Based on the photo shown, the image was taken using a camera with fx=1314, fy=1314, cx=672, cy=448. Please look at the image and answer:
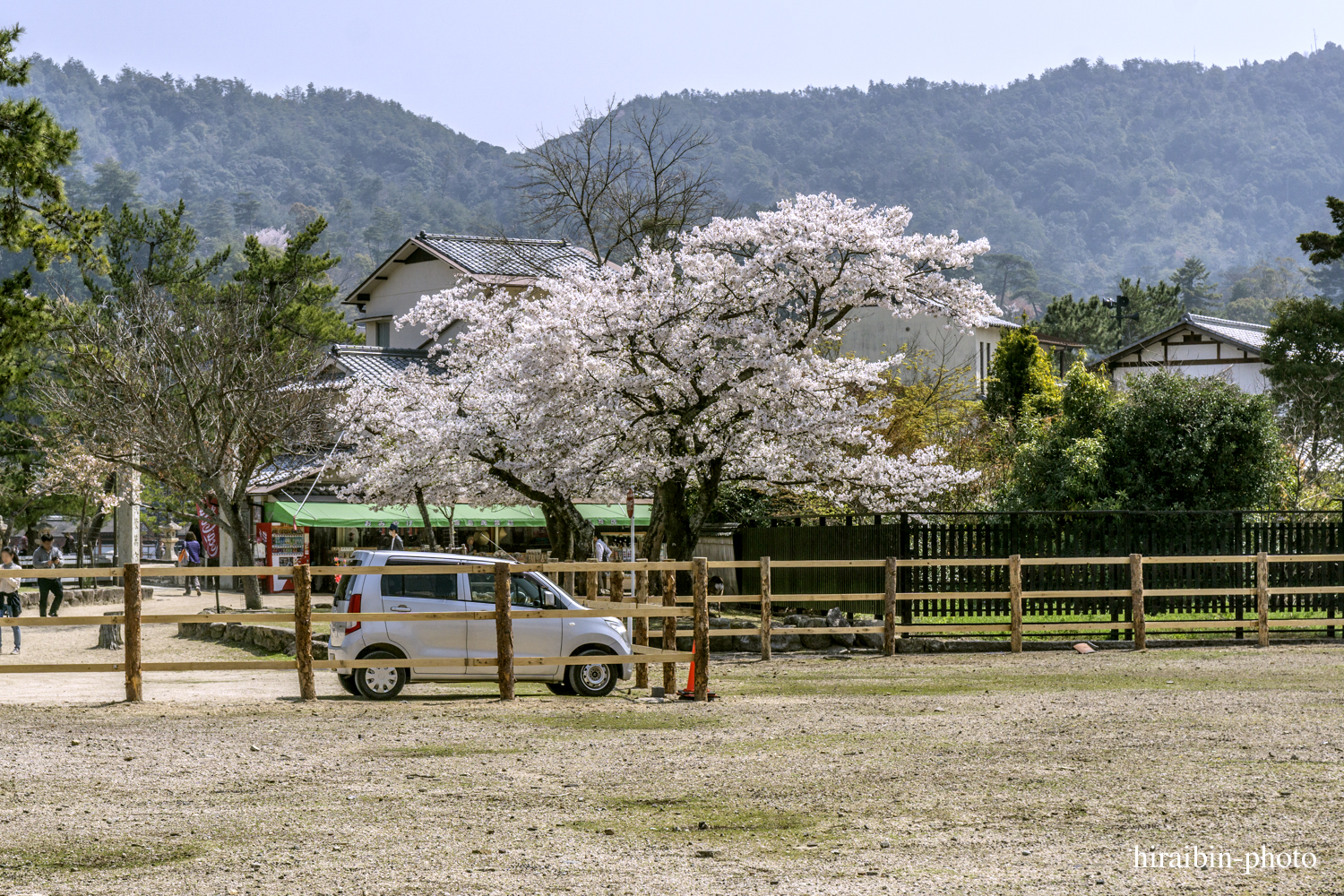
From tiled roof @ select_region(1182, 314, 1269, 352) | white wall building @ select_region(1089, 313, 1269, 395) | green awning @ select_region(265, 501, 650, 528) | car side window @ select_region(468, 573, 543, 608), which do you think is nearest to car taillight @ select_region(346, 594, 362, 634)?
car side window @ select_region(468, 573, 543, 608)

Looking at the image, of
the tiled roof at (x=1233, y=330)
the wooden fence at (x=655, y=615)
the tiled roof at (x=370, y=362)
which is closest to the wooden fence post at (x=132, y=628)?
the wooden fence at (x=655, y=615)

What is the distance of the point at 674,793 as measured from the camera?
8219 millimetres

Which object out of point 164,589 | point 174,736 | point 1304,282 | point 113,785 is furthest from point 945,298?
point 1304,282

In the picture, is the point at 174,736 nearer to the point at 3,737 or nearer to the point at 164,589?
the point at 3,737

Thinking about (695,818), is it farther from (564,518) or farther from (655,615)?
(564,518)

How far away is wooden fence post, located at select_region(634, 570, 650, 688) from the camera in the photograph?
13.9 metres

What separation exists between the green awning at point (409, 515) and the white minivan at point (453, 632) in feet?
68.6

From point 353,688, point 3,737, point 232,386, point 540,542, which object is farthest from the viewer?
point 540,542

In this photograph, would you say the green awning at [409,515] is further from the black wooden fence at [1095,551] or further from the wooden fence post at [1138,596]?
the wooden fence post at [1138,596]

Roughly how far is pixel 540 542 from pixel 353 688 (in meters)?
28.9

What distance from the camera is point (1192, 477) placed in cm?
2352

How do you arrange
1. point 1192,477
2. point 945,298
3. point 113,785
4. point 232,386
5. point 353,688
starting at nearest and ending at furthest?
point 113,785 < point 353,688 < point 945,298 < point 1192,477 < point 232,386

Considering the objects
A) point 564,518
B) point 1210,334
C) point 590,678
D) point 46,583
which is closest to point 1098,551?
point 564,518

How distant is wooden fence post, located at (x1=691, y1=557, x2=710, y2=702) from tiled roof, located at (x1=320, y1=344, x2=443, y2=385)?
26989 millimetres
